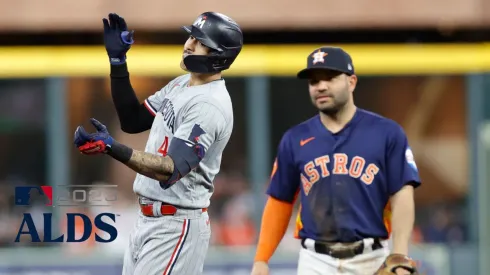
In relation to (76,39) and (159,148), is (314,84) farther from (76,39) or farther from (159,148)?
(76,39)

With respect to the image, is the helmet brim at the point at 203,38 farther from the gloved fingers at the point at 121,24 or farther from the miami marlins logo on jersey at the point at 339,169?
the miami marlins logo on jersey at the point at 339,169

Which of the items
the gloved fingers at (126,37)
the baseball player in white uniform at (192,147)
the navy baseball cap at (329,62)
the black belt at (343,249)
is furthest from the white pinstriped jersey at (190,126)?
the black belt at (343,249)

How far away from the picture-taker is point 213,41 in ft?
15.4

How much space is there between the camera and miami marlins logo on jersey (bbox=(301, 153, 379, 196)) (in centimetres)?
523

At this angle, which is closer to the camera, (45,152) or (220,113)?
(220,113)

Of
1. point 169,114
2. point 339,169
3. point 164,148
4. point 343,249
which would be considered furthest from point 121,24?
point 343,249

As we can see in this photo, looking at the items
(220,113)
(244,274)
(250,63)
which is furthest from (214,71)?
(250,63)

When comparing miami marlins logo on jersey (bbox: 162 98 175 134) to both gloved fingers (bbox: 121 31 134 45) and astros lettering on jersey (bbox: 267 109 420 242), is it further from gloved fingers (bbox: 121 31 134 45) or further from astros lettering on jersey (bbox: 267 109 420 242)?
astros lettering on jersey (bbox: 267 109 420 242)

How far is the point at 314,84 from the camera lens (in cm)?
530

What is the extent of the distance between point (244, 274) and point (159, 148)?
503 cm

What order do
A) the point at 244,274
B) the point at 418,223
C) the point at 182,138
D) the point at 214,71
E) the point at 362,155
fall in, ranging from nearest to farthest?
1. the point at 182,138
2. the point at 214,71
3. the point at 362,155
4. the point at 244,274
5. the point at 418,223

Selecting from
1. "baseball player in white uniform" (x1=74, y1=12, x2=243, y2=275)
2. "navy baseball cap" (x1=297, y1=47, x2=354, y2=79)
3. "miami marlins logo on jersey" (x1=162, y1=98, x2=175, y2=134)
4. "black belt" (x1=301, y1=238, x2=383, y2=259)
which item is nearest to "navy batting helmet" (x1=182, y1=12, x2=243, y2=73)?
"baseball player in white uniform" (x1=74, y1=12, x2=243, y2=275)

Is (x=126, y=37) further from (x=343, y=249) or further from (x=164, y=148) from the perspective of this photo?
(x=343, y=249)

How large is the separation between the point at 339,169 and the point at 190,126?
1129 millimetres
